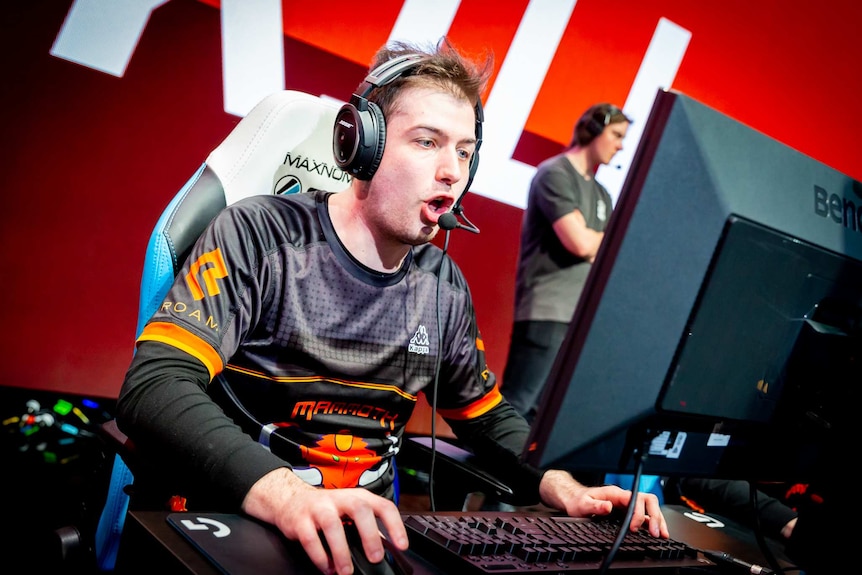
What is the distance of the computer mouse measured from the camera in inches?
24.0

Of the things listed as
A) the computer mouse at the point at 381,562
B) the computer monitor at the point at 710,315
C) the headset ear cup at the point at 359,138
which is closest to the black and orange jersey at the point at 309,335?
the headset ear cup at the point at 359,138

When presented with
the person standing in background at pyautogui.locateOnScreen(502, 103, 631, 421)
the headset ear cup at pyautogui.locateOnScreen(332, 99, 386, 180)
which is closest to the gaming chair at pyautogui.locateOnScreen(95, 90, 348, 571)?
the headset ear cup at pyautogui.locateOnScreen(332, 99, 386, 180)

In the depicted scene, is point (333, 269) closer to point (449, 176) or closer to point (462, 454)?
point (449, 176)

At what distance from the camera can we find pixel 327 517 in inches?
25.0

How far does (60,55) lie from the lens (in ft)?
7.13

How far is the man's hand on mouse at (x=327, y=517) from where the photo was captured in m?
0.62

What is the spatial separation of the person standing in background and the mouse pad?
5.91 ft

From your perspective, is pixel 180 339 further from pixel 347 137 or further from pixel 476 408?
pixel 476 408

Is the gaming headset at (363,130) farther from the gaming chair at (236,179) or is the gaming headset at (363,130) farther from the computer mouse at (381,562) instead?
the computer mouse at (381,562)

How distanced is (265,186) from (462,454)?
0.59m

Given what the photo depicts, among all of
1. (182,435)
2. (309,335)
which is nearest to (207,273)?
(309,335)

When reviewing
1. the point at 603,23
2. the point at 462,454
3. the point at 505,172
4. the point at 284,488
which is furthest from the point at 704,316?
the point at 603,23

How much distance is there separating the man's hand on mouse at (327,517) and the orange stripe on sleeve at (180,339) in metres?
0.32

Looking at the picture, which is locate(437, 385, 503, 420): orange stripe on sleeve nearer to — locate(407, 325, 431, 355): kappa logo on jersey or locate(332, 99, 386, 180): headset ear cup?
locate(407, 325, 431, 355): kappa logo on jersey
